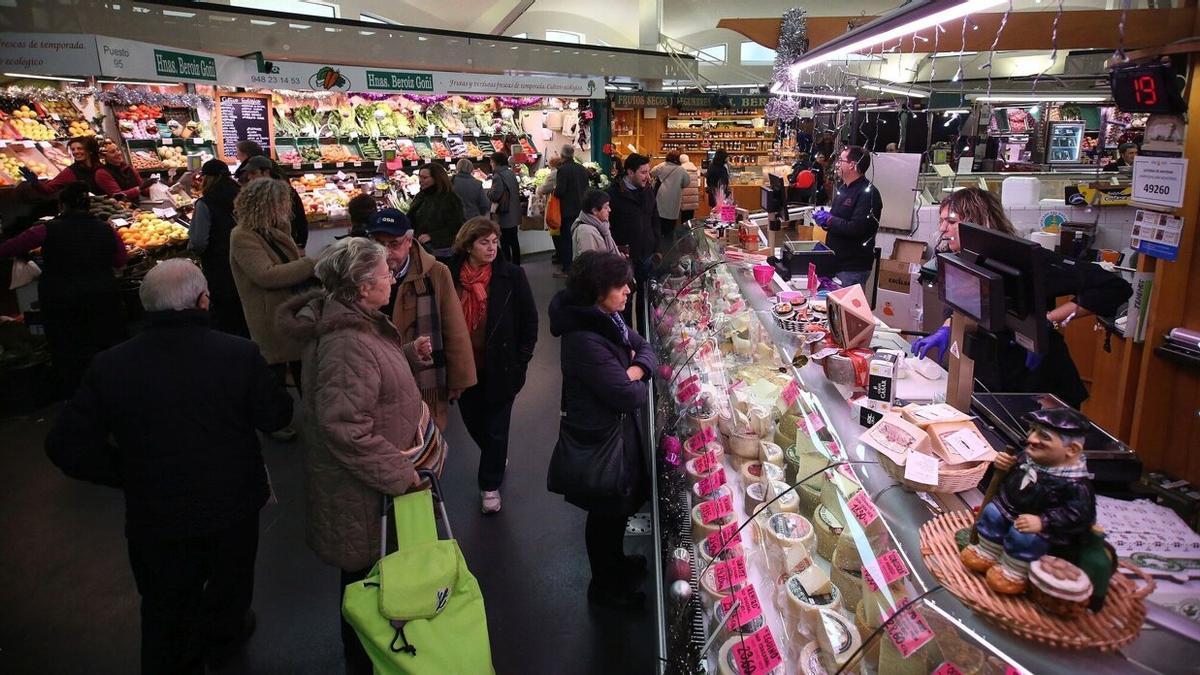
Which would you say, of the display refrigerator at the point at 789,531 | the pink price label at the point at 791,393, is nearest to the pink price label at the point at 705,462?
the display refrigerator at the point at 789,531

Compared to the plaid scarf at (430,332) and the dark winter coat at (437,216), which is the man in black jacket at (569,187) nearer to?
the dark winter coat at (437,216)

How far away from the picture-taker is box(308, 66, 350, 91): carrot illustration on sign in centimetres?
917

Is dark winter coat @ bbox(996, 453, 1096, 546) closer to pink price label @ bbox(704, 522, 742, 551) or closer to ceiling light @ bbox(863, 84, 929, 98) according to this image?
pink price label @ bbox(704, 522, 742, 551)

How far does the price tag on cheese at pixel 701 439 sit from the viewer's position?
122 inches

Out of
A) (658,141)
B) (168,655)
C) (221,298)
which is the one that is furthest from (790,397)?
(658,141)

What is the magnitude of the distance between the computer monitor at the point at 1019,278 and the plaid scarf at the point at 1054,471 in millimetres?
503

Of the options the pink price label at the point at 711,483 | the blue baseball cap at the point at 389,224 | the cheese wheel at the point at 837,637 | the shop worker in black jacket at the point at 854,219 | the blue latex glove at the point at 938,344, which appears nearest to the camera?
the cheese wheel at the point at 837,637

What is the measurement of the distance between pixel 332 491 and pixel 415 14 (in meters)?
14.3

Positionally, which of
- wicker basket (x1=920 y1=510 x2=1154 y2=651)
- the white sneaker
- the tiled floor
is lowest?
the tiled floor

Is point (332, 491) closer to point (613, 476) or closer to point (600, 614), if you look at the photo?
point (613, 476)

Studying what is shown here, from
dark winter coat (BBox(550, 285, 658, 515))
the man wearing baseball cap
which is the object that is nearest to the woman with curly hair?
the man wearing baseball cap

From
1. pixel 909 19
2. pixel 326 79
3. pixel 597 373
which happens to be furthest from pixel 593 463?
pixel 326 79

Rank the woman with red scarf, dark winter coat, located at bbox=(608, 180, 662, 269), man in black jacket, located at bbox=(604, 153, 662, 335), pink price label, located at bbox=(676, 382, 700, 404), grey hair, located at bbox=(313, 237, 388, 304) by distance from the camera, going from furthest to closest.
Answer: dark winter coat, located at bbox=(608, 180, 662, 269)
man in black jacket, located at bbox=(604, 153, 662, 335)
the woman with red scarf
pink price label, located at bbox=(676, 382, 700, 404)
grey hair, located at bbox=(313, 237, 388, 304)

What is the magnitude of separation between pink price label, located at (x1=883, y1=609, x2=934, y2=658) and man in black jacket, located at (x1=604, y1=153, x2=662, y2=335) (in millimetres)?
5536
